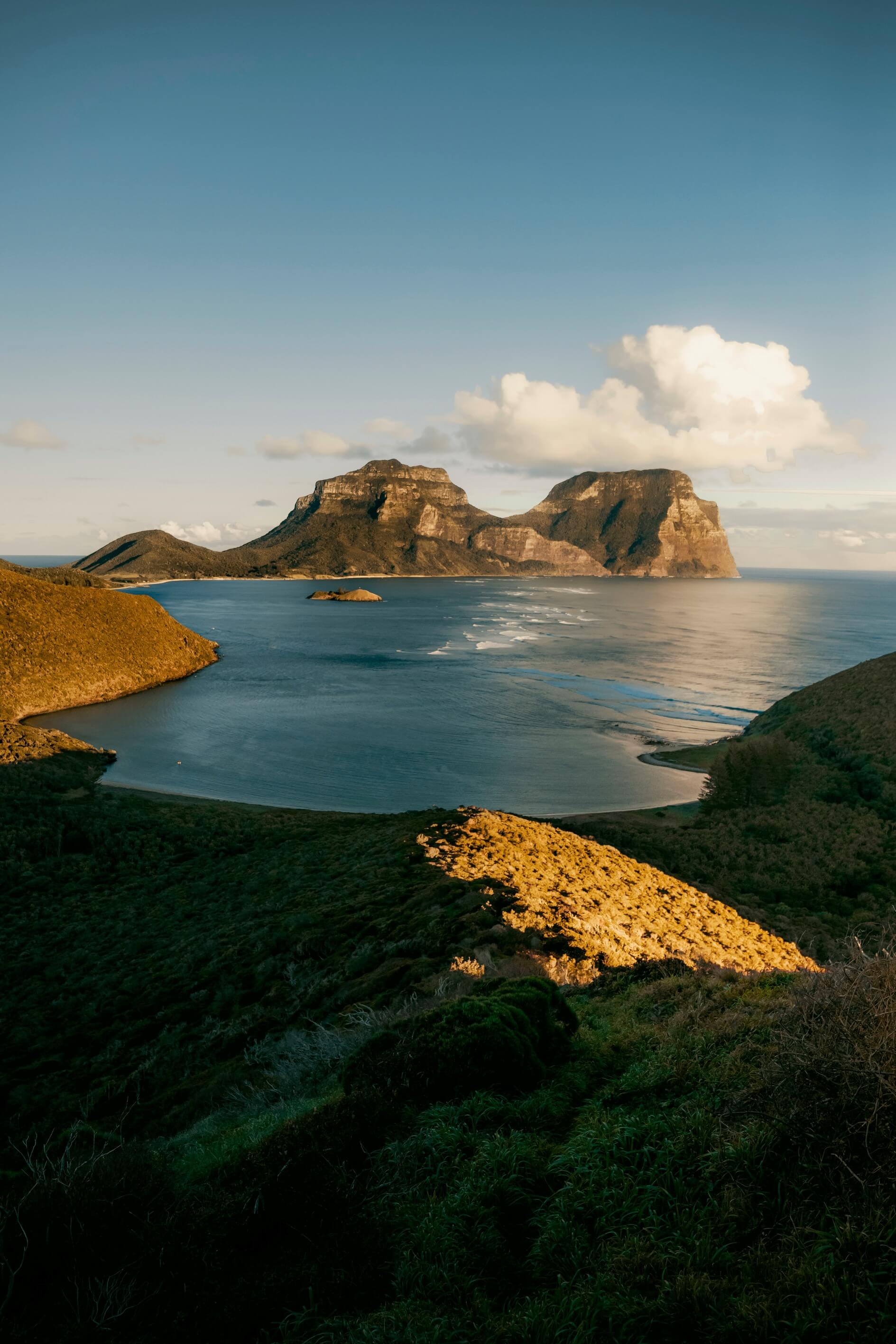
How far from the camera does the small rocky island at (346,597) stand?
174750 millimetres

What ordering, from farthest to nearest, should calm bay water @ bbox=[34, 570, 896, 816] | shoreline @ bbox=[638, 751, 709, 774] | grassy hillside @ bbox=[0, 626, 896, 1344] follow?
shoreline @ bbox=[638, 751, 709, 774] → calm bay water @ bbox=[34, 570, 896, 816] → grassy hillside @ bbox=[0, 626, 896, 1344]

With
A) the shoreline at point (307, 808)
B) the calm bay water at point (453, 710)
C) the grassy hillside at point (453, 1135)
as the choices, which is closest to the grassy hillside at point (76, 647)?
the calm bay water at point (453, 710)

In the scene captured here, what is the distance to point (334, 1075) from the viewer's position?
7.08 metres

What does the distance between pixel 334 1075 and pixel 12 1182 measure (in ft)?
9.56

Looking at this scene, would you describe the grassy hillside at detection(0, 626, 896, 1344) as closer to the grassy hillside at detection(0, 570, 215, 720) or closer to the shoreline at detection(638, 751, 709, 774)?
the shoreline at detection(638, 751, 709, 774)

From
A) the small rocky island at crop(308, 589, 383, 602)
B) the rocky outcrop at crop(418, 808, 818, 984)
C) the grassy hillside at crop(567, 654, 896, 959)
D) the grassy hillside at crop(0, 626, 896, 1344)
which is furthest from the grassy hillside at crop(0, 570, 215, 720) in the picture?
the small rocky island at crop(308, 589, 383, 602)

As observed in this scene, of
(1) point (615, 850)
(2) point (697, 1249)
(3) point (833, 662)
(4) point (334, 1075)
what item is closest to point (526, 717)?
(1) point (615, 850)

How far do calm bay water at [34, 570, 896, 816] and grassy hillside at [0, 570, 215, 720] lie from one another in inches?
79.5

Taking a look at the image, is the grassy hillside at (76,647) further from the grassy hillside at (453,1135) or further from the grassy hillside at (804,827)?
the grassy hillside at (804,827)

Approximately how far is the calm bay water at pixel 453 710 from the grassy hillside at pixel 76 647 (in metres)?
2.02

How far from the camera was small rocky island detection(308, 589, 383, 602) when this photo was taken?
6880 inches

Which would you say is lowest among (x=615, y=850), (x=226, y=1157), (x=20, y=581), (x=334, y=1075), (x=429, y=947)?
(x=615, y=850)

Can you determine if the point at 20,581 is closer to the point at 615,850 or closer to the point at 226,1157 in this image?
the point at 615,850

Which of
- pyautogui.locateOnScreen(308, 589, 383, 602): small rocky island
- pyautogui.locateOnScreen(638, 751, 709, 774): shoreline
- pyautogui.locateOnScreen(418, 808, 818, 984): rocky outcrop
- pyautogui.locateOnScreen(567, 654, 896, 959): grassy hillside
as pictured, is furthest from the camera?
pyautogui.locateOnScreen(308, 589, 383, 602): small rocky island
